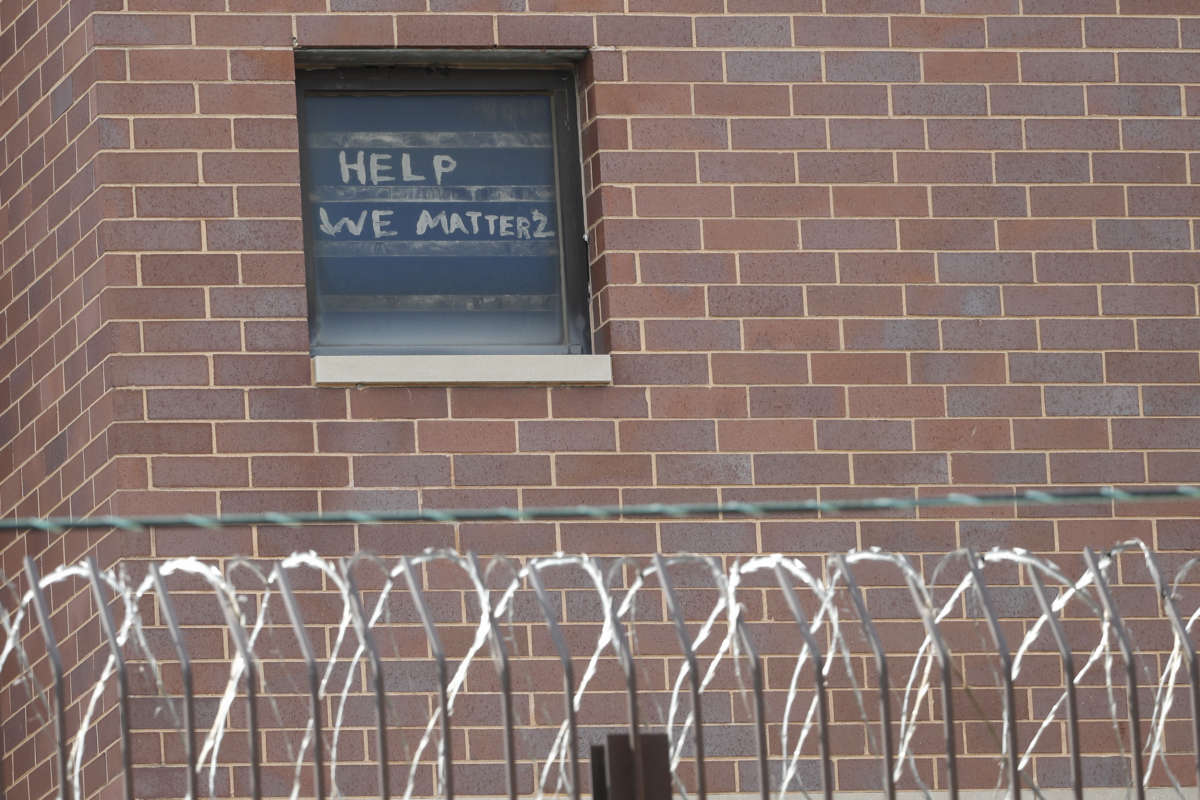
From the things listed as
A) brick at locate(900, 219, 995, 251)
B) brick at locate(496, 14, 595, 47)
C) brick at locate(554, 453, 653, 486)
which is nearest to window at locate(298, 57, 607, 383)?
brick at locate(496, 14, 595, 47)

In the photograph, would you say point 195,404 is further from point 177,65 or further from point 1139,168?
point 1139,168

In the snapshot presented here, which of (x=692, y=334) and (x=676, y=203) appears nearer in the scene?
(x=692, y=334)

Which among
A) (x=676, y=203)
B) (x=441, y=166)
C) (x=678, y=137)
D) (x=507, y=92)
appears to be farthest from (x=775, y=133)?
(x=441, y=166)

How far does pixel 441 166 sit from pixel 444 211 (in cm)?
19

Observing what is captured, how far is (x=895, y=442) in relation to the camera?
10836 mm

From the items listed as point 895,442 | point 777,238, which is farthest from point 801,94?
point 895,442

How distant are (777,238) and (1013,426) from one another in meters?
1.18

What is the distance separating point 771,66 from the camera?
36.3 feet

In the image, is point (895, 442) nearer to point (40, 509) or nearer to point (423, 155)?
point (423, 155)

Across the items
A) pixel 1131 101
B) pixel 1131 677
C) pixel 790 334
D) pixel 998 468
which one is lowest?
pixel 1131 677

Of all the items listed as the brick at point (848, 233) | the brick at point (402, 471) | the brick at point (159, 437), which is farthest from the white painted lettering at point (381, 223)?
the brick at point (848, 233)

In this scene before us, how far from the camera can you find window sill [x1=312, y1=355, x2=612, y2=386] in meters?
10.5

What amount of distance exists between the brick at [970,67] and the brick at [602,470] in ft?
6.55

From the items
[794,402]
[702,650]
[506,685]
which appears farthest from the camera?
[794,402]
